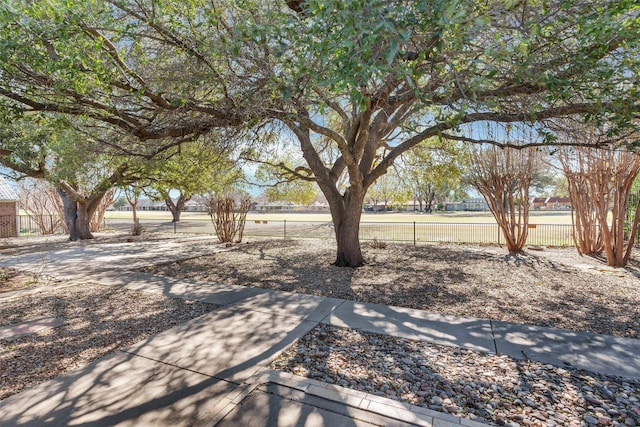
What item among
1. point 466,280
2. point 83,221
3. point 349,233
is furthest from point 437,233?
point 83,221

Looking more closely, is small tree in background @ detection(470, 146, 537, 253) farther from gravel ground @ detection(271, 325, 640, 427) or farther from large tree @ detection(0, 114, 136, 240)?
large tree @ detection(0, 114, 136, 240)

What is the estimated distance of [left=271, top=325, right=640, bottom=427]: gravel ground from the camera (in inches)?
105

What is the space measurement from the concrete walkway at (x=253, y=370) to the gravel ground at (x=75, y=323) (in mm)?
333

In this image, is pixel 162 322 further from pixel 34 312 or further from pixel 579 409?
pixel 579 409

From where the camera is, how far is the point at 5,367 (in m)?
3.53

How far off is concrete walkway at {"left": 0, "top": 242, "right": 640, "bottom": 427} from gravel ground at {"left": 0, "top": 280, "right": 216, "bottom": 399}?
13.1 inches

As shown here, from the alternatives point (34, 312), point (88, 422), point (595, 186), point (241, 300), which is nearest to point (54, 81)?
point (34, 312)

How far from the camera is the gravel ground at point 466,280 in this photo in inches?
204

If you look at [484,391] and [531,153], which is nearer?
[484,391]

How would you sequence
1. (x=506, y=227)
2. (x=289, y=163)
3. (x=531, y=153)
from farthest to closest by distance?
(x=289, y=163)
(x=506, y=227)
(x=531, y=153)

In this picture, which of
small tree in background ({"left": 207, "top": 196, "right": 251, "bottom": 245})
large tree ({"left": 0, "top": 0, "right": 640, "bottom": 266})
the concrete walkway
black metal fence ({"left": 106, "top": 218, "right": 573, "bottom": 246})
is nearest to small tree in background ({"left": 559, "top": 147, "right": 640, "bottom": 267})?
black metal fence ({"left": 106, "top": 218, "right": 573, "bottom": 246})

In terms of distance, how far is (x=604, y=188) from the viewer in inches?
355

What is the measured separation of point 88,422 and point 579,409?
13.3 ft

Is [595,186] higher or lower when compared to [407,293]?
higher
